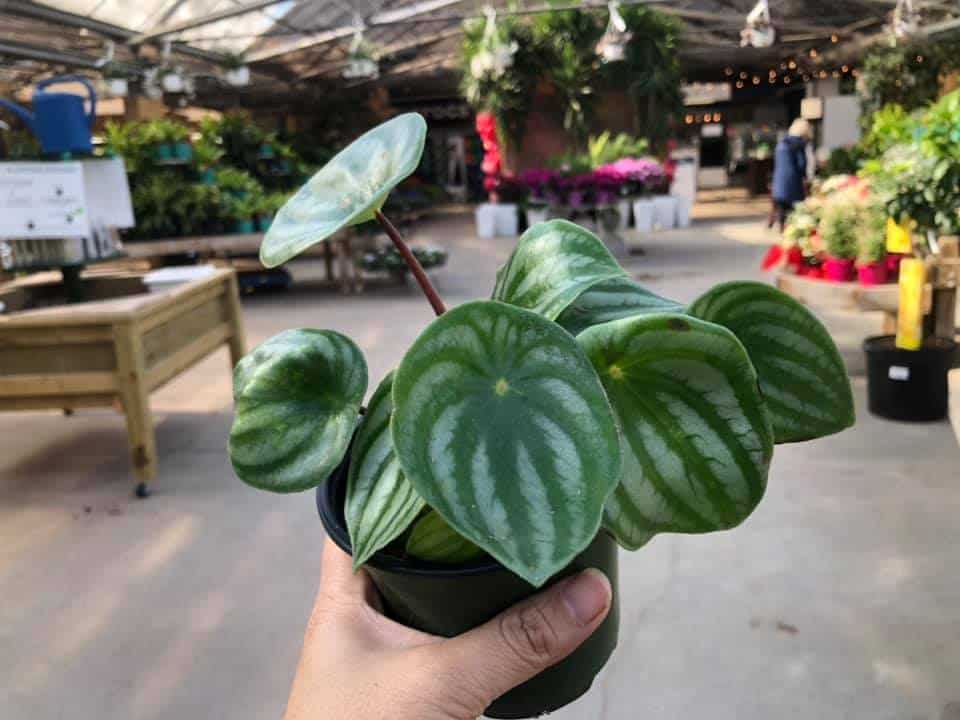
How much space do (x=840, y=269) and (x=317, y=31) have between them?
9.79 meters

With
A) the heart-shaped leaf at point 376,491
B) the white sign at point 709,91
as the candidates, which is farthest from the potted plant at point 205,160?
the white sign at point 709,91

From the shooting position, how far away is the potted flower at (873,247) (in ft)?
11.4

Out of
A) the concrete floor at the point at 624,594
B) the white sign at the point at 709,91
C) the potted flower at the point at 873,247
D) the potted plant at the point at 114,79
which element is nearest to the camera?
the concrete floor at the point at 624,594

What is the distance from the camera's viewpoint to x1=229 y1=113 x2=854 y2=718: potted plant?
51 centimetres

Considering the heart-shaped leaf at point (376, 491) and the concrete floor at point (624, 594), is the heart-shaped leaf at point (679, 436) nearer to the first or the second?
the heart-shaped leaf at point (376, 491)

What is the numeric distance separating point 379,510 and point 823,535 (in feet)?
7.14

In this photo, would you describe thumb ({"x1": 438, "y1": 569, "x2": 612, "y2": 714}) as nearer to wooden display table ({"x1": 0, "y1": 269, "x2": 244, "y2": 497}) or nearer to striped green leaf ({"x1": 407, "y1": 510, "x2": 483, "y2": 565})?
striped green leaf ({"x1": 407, "y1": 510, "x2": 483, "y2": 565})

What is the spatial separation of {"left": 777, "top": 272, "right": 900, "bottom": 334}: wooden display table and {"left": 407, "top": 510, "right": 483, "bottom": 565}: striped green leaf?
313 cm

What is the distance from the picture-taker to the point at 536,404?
1.76ft

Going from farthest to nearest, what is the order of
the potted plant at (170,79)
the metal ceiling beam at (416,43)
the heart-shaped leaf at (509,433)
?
the metal ceiling beam at (416,43) < the potted plant at (170,79) < the heart-shaped leaf at (509,433)

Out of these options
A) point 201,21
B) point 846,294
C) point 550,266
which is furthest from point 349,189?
point 201,21

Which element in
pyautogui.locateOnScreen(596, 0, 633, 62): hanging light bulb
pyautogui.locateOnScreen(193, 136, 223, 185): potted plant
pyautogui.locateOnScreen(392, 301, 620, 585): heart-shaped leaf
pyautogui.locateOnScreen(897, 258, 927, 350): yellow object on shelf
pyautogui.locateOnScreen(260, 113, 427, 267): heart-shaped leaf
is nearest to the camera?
pyautogui.locateOnScreen(392, 301, 620, 585): heart-shaped leaf

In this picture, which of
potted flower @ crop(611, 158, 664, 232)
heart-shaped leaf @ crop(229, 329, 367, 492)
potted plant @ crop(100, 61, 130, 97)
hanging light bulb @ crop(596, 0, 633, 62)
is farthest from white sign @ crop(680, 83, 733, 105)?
heart-shaped leaf @ crop(229, 329, 367, 492)

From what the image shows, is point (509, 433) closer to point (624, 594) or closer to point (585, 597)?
point (585, 597)
